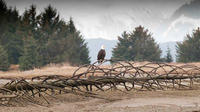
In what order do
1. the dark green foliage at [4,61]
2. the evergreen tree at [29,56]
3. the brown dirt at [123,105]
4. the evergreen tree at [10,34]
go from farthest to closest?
the evergreen tree at [10,34], the evergreen tree at [29,56], the dark green foliage at [4,61], the brown dirt at [123,105]

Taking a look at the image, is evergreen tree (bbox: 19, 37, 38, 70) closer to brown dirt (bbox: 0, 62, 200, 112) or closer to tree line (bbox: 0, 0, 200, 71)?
tree line (bbox: 0, 0, 200, 71)

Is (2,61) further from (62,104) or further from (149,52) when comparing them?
(62,104)

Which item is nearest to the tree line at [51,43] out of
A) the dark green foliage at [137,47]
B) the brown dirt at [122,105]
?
the dark green foliage at [137,47]

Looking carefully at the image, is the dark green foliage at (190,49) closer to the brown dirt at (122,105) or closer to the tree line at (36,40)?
the tree line at (36,40)

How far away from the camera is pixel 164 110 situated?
3691 millimetres

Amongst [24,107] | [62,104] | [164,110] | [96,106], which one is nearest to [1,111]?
[24,107]

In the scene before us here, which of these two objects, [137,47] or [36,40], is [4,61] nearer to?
[36,40]

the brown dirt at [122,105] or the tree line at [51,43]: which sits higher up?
the tree line at [51,43]

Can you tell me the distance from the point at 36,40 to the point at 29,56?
1.91 m

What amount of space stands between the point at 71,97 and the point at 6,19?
2864 centimetres

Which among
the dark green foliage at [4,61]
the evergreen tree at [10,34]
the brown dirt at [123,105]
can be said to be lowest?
the brown dirt at [123,105]

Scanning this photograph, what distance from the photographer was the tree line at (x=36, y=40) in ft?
92.5

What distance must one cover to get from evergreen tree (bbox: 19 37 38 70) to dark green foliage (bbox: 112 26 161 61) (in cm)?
938

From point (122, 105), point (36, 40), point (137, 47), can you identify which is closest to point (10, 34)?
point (36, 40)
